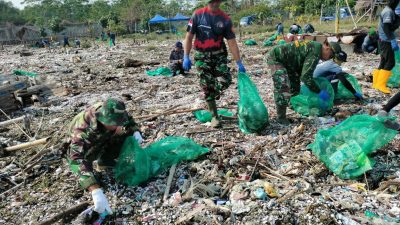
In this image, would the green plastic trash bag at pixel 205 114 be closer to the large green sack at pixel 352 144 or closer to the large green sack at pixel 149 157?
the large green sack at pixel 149 157

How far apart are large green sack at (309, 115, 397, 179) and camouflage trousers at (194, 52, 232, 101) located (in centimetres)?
159

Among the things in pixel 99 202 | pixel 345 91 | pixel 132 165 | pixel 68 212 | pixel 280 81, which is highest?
pixel 280 81

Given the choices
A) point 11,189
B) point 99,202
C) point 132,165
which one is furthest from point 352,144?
point 11,189

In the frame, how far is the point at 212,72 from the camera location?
14.0 ft

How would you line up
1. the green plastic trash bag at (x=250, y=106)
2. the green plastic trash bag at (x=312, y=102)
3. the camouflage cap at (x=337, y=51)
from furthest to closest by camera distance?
the green plastic trash bag at (x=312, y=102) < the camouflage cap at (x=337, y=51) < the green plastic trash bag at (x=250, y=106)

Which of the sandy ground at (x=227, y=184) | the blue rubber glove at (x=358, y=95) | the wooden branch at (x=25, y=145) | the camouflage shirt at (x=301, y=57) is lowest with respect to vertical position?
the sandy ground at (x=227, y=184)

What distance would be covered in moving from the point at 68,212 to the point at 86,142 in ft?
1.99

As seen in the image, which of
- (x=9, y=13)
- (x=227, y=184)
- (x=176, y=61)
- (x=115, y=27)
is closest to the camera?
(x=227, y=184)

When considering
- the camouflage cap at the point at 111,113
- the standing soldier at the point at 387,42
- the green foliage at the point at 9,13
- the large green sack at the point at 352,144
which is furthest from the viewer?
the green foliage at the point at 9,13

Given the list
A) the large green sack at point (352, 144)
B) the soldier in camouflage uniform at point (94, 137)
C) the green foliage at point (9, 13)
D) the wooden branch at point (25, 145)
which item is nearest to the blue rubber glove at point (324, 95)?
the large green sack at point (352, 144)

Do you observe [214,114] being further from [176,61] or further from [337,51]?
[176,61]

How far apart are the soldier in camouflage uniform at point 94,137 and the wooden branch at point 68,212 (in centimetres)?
23

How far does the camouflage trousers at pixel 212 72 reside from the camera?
4199 mm

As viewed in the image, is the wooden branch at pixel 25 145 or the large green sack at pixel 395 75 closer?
the wooden branch at pixel 25 145
